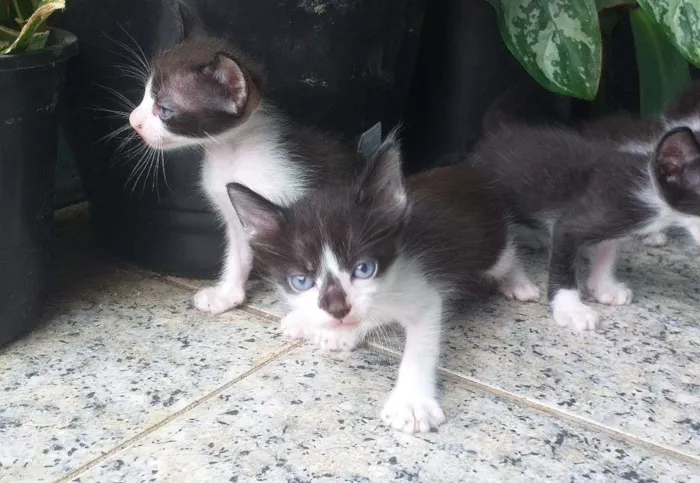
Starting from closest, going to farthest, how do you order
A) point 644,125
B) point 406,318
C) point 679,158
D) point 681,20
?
point 406,318 < point 679,158 < point 681,20 < point 644,125

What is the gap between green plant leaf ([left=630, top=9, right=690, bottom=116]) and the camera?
7.37ft

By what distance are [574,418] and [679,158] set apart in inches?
22.8

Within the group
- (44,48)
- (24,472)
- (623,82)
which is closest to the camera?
(24,472)

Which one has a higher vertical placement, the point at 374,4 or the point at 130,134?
the point at 374,4

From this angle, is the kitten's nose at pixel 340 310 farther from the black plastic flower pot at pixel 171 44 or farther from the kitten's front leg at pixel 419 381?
the black plastic flower pot at pixel 171 44

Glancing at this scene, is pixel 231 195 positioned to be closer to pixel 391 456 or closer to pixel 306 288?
pixel 306 288

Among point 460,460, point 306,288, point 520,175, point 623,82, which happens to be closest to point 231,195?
point 306,288

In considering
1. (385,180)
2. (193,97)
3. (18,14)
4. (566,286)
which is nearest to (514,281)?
(566,286)

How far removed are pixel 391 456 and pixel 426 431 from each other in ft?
0.31

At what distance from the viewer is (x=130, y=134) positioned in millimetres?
1912

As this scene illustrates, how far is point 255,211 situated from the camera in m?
1.45

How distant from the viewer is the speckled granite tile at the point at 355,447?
1306 mm

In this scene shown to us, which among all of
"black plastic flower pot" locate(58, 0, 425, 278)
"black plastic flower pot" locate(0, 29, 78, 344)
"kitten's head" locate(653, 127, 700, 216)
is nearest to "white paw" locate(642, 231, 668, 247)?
"kitten's head" locate(653, 127, 700, 216)

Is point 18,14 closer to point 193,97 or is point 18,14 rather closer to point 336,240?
point 193,97
